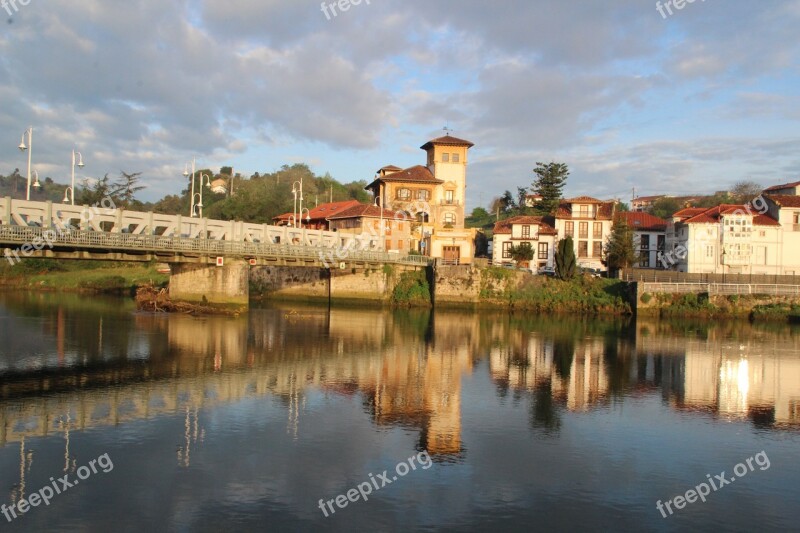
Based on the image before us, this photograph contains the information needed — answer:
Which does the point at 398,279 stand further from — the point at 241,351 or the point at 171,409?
the point at 171,409

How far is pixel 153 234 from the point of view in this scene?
4066cm

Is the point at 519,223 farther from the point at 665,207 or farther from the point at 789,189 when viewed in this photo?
the point at 665,207

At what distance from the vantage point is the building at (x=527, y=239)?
73.7 metres

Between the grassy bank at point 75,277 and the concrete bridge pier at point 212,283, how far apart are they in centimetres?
2247

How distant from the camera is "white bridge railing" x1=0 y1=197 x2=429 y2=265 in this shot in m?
32.1

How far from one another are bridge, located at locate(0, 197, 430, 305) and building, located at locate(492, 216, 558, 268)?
1439 centimetres

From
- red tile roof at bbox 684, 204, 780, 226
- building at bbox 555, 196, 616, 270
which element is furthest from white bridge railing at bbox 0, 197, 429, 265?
red tile roof at bbox 684, 204, 780, 226

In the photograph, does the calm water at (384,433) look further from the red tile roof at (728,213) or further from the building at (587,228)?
the building at (587,228)

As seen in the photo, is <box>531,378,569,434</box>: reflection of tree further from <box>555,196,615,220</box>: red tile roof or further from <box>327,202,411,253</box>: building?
<box>555,196,615,220</box>: red tile roof

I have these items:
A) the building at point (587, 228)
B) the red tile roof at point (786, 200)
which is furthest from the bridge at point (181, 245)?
the red tile roof at point (786, 200)

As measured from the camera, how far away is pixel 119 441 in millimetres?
16906

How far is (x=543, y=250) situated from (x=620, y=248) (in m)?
12.1

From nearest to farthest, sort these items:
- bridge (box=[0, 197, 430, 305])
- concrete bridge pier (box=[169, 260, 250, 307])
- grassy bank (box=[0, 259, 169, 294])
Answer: bridge (box=[0, 197, 430, 305]) → concrete bridge pier (box=[169, 260, 250, 307]) → grassy bank (box=[0, 259, 169, 294])

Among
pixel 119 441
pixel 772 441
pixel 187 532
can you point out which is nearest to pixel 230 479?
pixel 187 532
